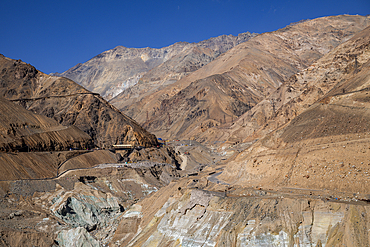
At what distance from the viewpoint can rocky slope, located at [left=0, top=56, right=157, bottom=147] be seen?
102m

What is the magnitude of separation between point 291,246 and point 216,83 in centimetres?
15830

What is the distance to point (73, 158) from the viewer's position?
A: 77.5 m

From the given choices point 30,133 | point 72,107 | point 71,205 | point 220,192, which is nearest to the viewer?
point 220,192

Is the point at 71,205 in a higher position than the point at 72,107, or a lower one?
lower

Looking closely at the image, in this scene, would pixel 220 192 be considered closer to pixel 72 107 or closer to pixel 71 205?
pixel 71 205

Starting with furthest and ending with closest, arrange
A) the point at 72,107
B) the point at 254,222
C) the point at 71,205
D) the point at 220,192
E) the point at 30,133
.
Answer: the point at 72,107 → the point at 30,133 → the point at 71,205 → the point at 220,192 → the point at 254,222

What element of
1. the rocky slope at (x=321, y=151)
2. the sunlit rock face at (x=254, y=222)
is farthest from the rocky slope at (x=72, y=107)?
the sunlit rock face at (x=254, y=222)

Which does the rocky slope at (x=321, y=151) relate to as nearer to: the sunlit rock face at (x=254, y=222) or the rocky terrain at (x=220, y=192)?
the rocky terrain at (x=220, y=192)

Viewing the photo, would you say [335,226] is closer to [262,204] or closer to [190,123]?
[262,204]

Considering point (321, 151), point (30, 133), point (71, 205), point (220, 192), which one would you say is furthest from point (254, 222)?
point (30, 133)

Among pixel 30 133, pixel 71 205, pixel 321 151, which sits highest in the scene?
pixel 30 133

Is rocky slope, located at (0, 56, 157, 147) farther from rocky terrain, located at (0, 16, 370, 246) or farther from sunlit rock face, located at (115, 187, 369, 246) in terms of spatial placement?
sunlit rock face, located at (115, 187, 369, 246)

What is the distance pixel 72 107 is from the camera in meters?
106

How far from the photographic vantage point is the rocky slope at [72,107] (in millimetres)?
102188
